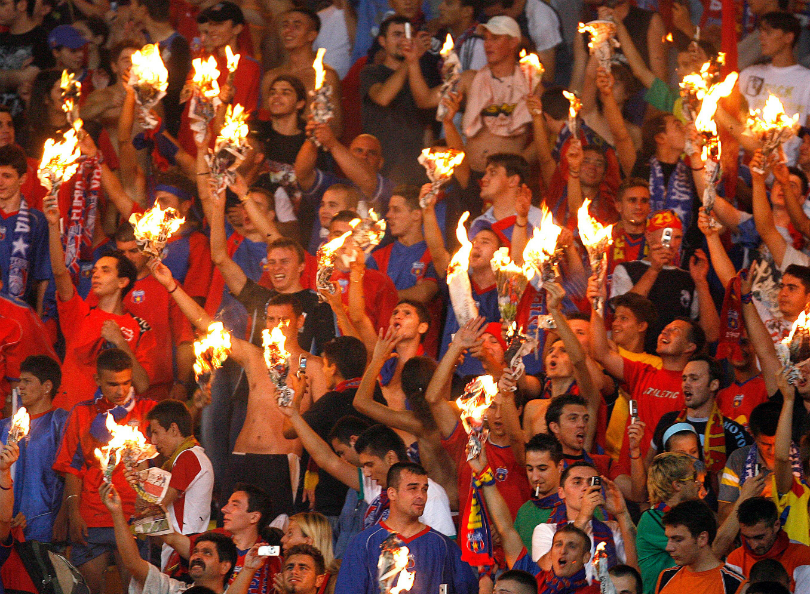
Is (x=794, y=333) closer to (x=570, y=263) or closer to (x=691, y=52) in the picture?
(x=570, y=263)

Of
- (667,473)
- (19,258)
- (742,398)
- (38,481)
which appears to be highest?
(19,258)

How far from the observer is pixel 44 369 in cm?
797

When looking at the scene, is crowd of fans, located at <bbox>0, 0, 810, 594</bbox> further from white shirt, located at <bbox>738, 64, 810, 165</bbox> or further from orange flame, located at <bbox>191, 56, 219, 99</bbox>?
orange flame, located at <bbox>191, 56, 219, 99</bbox>

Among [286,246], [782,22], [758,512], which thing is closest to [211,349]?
[286,246]

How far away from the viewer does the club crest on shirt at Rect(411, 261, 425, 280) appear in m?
8.86

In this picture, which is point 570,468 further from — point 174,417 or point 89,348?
point 89,348

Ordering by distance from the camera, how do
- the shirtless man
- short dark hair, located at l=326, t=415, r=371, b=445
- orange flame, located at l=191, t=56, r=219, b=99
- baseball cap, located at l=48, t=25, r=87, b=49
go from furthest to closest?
baseball cap, located at l=48, t=25, r=87, b=49
the shirtless man
orange flame, located at l=191, t=56, r=219, b=99
short dark hair, located at l=326, t=415, r=371, b=445

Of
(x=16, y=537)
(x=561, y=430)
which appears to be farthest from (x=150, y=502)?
(x=561, y=430)

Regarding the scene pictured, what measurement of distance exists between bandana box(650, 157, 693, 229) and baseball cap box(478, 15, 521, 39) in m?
1.58

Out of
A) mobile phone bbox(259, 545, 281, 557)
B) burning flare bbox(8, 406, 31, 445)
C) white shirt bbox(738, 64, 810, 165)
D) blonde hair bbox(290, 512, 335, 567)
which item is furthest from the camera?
white shirt bbox(738, 64, 810, 165)

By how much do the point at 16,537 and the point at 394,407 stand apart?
7.54ft

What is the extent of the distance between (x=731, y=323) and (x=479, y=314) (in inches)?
62.3

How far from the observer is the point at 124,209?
9711 mm

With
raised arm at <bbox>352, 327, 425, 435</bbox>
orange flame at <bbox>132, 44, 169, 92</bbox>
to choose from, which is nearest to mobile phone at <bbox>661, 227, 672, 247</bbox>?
raised arm at <bbox>352, 327, 425, 435</bbox>
